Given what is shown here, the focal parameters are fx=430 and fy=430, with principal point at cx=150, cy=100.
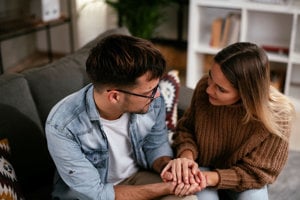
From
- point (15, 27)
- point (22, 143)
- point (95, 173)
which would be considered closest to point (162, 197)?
point (95, 173)

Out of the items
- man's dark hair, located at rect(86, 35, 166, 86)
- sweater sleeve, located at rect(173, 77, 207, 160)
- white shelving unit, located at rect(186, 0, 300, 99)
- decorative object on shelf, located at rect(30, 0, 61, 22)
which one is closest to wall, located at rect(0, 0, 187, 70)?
decorative object on shelf, located at rect(30, 0, 61, 22)

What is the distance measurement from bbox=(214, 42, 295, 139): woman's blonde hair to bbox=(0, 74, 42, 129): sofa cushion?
28.6 inches

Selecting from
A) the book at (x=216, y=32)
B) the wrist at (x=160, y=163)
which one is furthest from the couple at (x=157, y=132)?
the book at (x=216, y=32)

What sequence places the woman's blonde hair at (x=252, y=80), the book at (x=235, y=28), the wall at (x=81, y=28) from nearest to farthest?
the woman's blonde hair at (x=252, y=80) < the book at (x=235, y=28) < the wall at (x=81, y=28)

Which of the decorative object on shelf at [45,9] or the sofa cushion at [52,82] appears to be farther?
the decorative object on shelf at [45,9]

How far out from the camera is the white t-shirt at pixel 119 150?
155 cm

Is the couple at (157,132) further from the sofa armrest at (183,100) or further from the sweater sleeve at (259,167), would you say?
the sofa armrest at (183,100)

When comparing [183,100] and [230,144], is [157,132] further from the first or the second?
[183,100]

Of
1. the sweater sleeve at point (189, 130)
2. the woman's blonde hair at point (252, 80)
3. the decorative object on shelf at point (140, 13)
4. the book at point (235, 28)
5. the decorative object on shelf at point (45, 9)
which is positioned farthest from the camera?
the decorative object on shelf at point (140, 13)

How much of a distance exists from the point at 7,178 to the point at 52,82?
47 centimetres

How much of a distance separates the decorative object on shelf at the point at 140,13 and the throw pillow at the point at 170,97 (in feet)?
5.60

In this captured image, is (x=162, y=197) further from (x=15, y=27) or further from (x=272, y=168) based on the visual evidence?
(x=15, y=27)

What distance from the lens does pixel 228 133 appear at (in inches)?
64.7

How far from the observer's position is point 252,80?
4.85 feet
